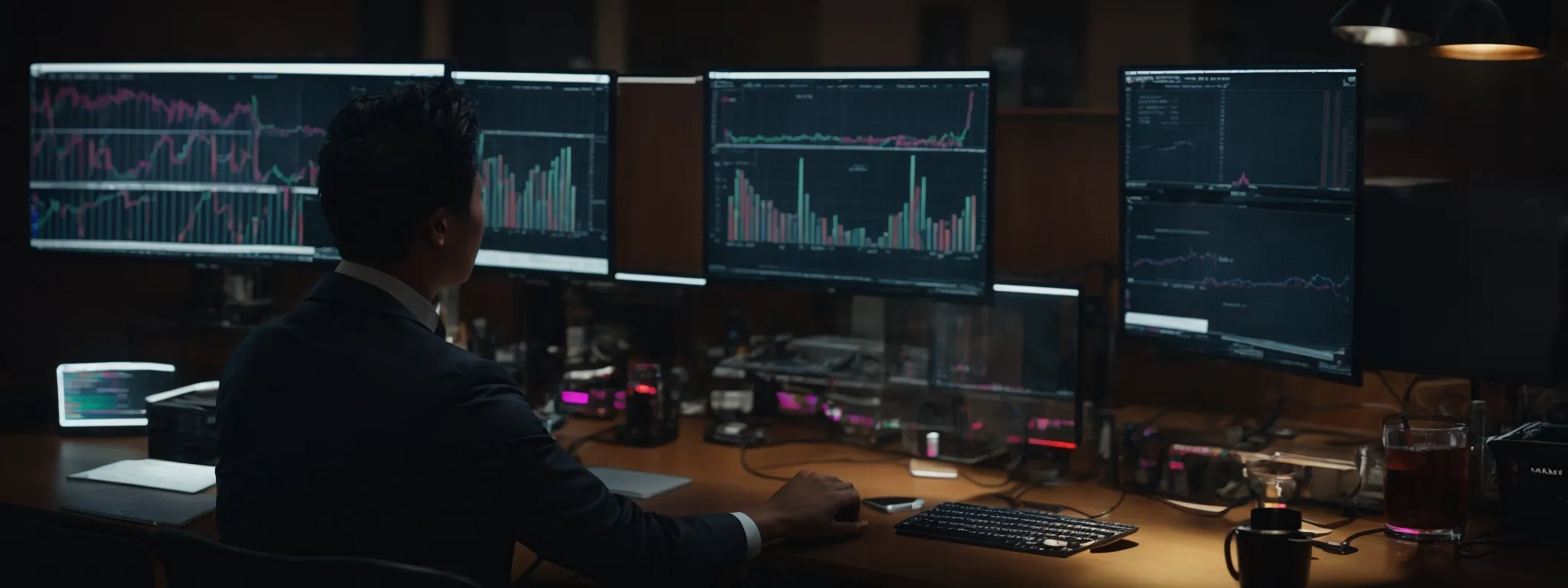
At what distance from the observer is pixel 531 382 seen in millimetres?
2816

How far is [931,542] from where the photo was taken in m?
1.94

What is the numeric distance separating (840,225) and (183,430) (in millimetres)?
1162

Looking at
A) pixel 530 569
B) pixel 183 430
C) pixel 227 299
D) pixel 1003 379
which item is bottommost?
pixel 530 569

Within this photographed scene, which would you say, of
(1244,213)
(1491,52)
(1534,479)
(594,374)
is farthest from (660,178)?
(1534,479)

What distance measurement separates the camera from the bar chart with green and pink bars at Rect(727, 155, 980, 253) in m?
2.33

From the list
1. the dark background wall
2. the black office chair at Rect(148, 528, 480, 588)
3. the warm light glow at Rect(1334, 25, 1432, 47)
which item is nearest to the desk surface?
the dark background wall

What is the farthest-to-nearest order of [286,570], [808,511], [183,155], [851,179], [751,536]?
[183,155], [851,179], [808,511], [751,536], [286,570]

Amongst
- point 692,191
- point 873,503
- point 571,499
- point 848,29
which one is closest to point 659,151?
point 692,191

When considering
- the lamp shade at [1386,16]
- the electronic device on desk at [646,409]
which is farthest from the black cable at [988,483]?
the lamp shade at [1386,16]

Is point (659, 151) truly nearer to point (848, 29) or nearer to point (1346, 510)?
point (1346, 510)

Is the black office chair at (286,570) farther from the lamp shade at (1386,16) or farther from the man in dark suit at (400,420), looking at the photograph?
the lamp shade at (1386,16)

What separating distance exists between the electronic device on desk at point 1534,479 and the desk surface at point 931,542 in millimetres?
60

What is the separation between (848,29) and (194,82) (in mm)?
2560

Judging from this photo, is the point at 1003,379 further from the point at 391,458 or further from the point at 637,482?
the point at 391,458
